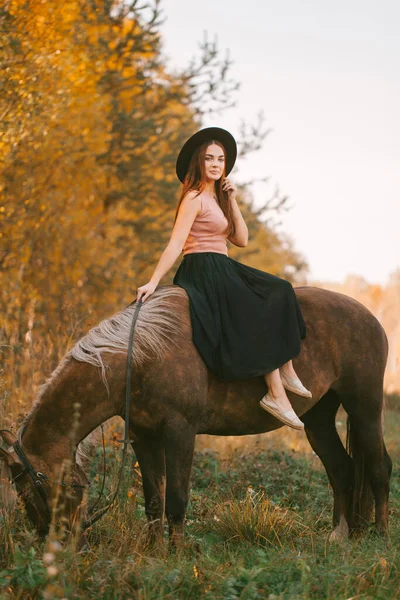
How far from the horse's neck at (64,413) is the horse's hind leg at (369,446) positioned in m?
2.04

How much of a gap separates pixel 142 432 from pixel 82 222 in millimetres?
8817

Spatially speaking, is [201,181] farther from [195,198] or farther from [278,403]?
[278,403]

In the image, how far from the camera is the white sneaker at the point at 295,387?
4570 mm

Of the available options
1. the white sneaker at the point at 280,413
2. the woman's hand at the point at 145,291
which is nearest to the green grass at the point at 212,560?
the white sneaker at the point at 280,413

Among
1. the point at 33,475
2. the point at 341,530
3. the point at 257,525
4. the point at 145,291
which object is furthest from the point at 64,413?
the point at 341,530

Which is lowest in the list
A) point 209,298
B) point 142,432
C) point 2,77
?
point 142,432

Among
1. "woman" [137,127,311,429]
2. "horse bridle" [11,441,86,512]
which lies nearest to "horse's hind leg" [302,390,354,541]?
"woman" [137,127,311,429]

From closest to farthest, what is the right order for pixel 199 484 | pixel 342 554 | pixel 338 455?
pixel 342 554, pixel 338 455, pixel 199 484

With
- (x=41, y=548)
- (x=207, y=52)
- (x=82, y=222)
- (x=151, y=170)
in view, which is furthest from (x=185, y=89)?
(x=41, y=548)

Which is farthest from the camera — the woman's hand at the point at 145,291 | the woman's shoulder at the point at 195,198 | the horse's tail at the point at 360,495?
the horse's tail at the point at 360,495

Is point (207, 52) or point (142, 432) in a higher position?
point (207, 52)

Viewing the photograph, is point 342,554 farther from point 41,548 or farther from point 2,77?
point 2,77

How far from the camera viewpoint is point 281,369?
4613 mm

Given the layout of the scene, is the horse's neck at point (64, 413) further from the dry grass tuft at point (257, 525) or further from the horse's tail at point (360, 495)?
the horse's tail at point (360, 495)
